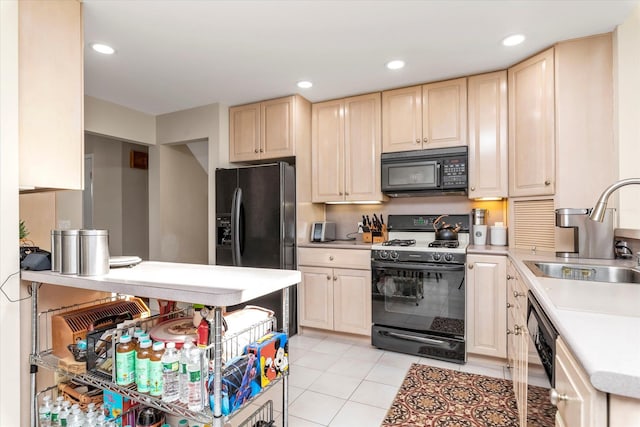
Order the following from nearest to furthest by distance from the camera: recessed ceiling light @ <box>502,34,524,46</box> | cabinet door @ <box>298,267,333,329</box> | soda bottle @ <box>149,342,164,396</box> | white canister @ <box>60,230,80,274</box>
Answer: soda bottle @ <box>149,342,164,396</box> → white canister @ <box>60,230,80,274</box> → recessed ceiling light @ <box>502,34,524,46</box> → cabinet door @ <box>298,267,333,329</box>

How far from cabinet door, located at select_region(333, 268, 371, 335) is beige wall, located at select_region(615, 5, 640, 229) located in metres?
1.87

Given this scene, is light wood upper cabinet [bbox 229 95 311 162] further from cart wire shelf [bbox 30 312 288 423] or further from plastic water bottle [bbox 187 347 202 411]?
plastic water bottle [bbox 187 347 202 411]

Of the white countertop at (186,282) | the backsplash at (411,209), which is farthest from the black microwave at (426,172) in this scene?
the white countertop at (186,282)

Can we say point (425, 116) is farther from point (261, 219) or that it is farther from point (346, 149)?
point (261, 219)

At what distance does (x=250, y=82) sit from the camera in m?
3.03

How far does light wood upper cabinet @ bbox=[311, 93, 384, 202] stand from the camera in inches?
130

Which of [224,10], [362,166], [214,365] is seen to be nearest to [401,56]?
[362,166]

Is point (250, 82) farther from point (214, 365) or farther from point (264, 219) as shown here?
point (214, 365)

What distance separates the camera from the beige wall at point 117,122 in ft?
10.9

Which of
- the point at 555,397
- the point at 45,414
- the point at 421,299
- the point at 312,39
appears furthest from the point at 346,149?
the point at 45,414

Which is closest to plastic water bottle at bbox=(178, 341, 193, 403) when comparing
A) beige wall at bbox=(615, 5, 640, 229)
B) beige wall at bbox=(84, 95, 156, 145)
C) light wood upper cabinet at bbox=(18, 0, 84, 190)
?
light wood upper cabinet at bbox=(18, 0, 84, 190)

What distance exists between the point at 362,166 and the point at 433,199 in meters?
0.79

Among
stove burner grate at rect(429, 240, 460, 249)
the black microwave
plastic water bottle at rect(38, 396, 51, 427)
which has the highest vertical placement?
the black microwave

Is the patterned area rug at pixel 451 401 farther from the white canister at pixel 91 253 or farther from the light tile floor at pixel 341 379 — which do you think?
the white canister at pixel 91 253
